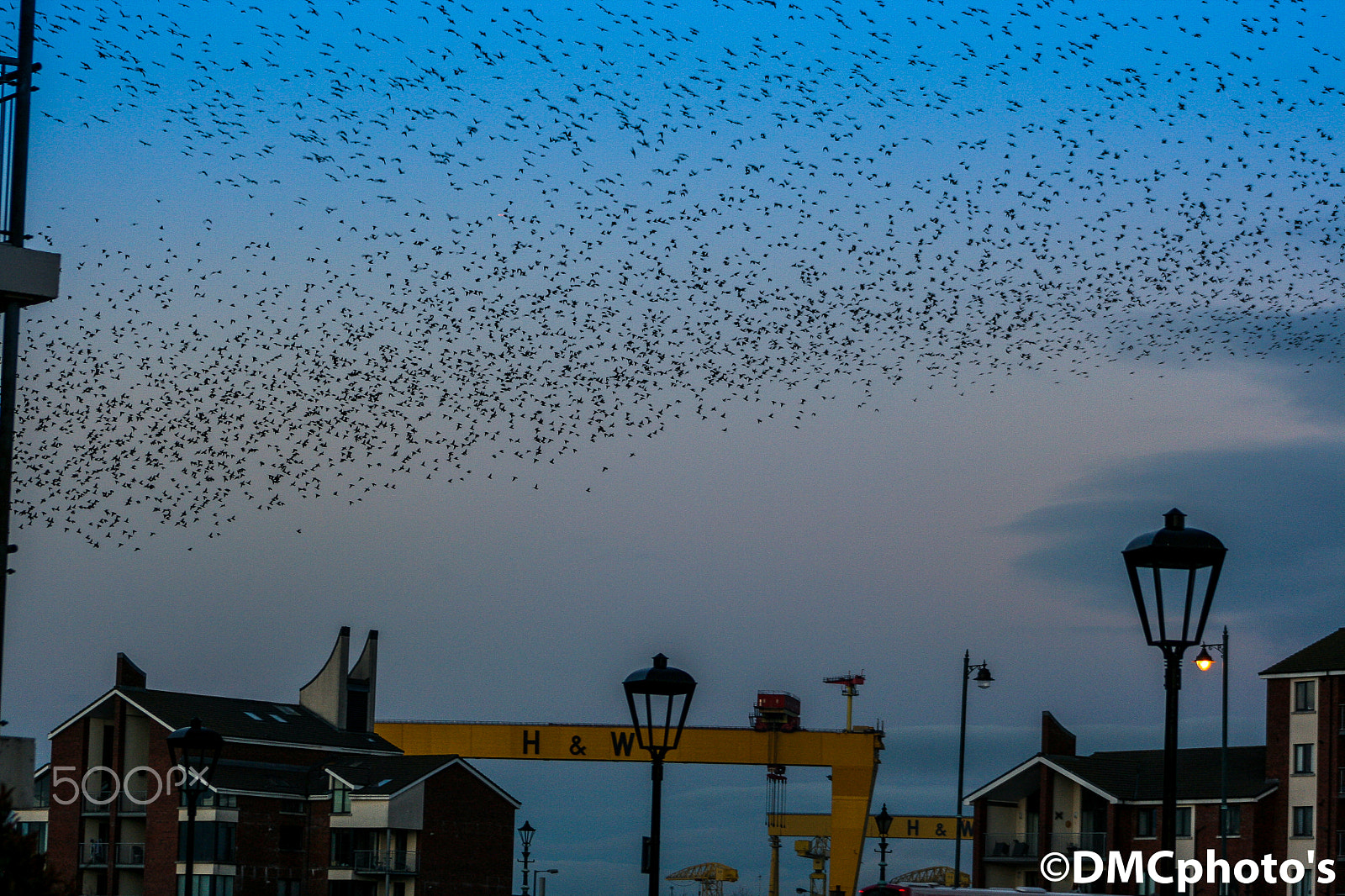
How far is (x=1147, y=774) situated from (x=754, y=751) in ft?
56.7

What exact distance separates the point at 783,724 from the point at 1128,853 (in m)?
16.6

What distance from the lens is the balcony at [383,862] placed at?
2586 inches

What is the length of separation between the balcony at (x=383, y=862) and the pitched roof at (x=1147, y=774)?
23111 mm

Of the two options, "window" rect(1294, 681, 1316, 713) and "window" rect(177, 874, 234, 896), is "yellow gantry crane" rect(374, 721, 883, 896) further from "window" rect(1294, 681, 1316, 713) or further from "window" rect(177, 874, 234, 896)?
"window" rect(1294, 681, 1316, 713)

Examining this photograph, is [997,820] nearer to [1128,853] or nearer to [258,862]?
[1128,853]

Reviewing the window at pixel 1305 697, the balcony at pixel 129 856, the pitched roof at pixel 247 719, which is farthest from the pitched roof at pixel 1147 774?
the balcony at pixel 129 856

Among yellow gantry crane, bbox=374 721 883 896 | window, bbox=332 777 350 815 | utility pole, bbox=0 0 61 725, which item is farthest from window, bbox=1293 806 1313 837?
utility pole, bbox=0 0 61 725

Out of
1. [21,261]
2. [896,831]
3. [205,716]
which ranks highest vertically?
[21,261]

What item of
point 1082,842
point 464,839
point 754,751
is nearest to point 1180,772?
point 1082,842

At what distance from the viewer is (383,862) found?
216ft

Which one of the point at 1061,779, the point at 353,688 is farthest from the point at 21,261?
the point at 353,688

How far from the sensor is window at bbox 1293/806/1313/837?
62.3m

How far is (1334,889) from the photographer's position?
60406mm

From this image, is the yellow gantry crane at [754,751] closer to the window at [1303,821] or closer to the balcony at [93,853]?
the balcony at [93,853]
